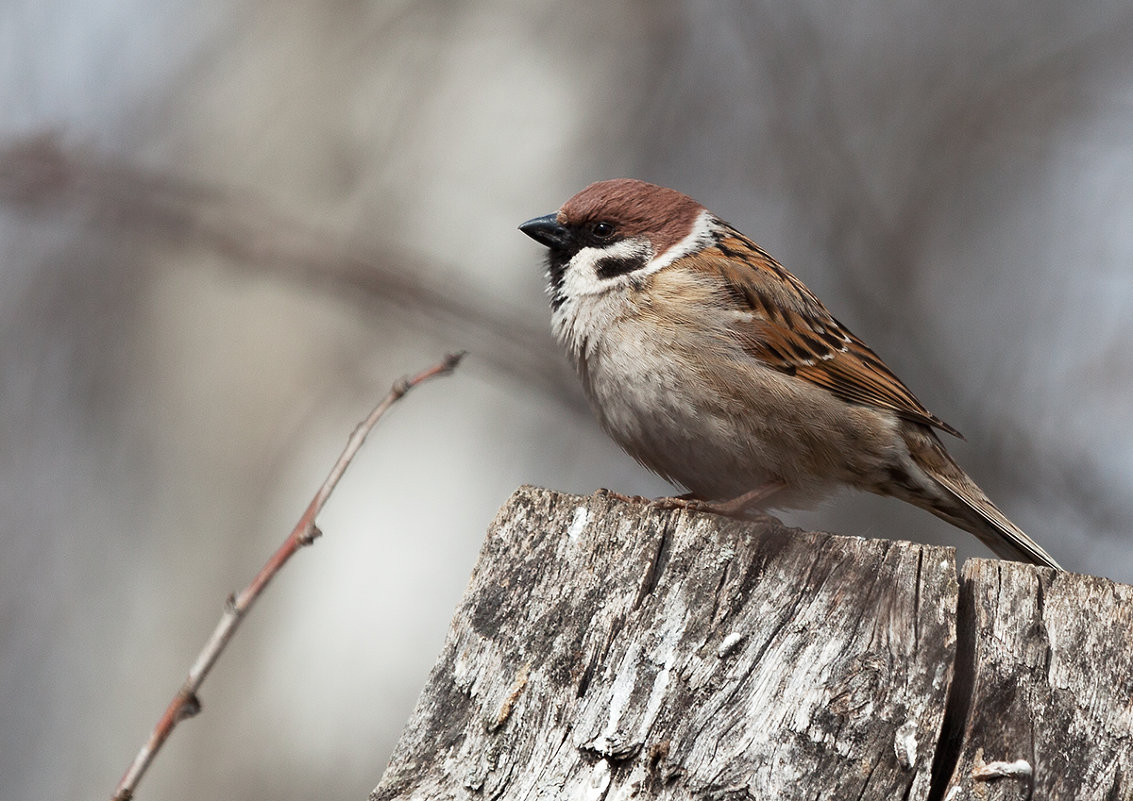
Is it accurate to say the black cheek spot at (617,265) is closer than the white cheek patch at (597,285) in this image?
No

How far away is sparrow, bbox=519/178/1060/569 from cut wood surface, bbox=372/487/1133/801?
1242 millimetres

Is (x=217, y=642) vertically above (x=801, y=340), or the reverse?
(x=801, y=340)

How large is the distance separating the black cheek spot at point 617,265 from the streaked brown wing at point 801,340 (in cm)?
21

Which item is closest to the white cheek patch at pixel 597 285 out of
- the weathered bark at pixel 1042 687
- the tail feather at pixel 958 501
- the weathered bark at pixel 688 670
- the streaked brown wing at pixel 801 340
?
the streaked brown wing at pixel 801 340

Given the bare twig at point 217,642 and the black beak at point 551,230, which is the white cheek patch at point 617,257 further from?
the bare twig at point 217,642

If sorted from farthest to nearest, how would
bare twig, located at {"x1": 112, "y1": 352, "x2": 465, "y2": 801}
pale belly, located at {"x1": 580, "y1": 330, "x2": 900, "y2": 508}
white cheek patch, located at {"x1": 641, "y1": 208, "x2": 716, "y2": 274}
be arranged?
white cheek patch, located at {"x1": 641, "y1": 208, "x2": 716, "y2": 274}
pale belly, located at {"x1": 580, "y1": 330, "x2": 900, "y2": 508}
bare twig, located at {"x1": 112, "y1": 352, "x2": 465, "y2": 801}

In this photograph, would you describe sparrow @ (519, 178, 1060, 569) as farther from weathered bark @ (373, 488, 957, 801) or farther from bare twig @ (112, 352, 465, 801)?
bare twig @ (112, 352, 465, 801)

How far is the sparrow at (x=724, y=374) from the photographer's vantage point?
3393 millimetres

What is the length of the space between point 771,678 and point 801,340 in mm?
2056

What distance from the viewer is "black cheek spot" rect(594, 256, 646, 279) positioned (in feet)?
12.3

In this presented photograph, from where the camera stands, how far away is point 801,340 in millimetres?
3791

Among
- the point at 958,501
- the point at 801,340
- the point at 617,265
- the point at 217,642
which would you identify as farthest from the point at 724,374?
the point at 217,642

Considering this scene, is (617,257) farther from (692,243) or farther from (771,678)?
(771,678)

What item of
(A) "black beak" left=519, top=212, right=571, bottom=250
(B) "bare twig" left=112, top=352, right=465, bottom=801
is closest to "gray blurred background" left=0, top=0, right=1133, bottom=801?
(A) "black beak" left=519, top=212, right=571, bottom=250
